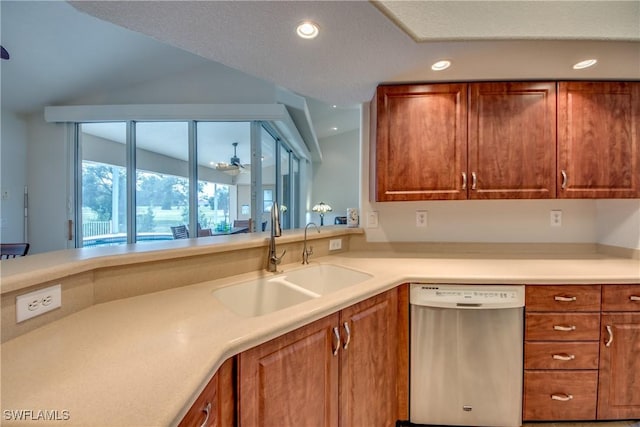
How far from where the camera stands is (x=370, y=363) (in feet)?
3.99

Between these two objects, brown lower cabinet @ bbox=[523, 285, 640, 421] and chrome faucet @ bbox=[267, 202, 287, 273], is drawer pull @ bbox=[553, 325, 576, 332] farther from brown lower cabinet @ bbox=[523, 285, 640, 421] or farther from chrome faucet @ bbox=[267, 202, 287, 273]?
chrome faucet @ bbox=[267, 202, 287, 273]

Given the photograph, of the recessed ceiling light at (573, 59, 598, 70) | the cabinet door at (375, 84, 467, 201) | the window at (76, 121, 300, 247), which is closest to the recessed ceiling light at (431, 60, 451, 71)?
the cabinet door at (375, 84, 467, 201)

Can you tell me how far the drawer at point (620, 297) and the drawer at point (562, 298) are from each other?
42mm

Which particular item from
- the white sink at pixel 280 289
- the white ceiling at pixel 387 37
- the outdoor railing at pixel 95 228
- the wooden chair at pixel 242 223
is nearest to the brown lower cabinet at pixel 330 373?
the white sink at pixel 280 289

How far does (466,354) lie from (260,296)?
111cm

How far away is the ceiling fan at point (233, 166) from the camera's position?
3959 mm

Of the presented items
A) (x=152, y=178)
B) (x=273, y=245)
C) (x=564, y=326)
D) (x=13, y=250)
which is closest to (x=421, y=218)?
(x=564, y=326)

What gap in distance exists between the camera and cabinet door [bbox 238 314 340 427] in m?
0.79

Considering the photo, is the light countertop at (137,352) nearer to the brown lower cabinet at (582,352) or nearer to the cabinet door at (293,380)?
the cabinet door at (293,380)

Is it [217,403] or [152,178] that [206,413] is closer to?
[217,403]

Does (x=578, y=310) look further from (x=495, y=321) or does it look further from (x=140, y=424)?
(x=140, y=424)

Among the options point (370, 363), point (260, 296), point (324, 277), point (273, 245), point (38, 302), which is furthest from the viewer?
point (324, 277)

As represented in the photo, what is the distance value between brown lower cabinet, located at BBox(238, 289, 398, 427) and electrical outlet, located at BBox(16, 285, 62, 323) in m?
0.62

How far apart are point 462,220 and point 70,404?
2.21 meters
